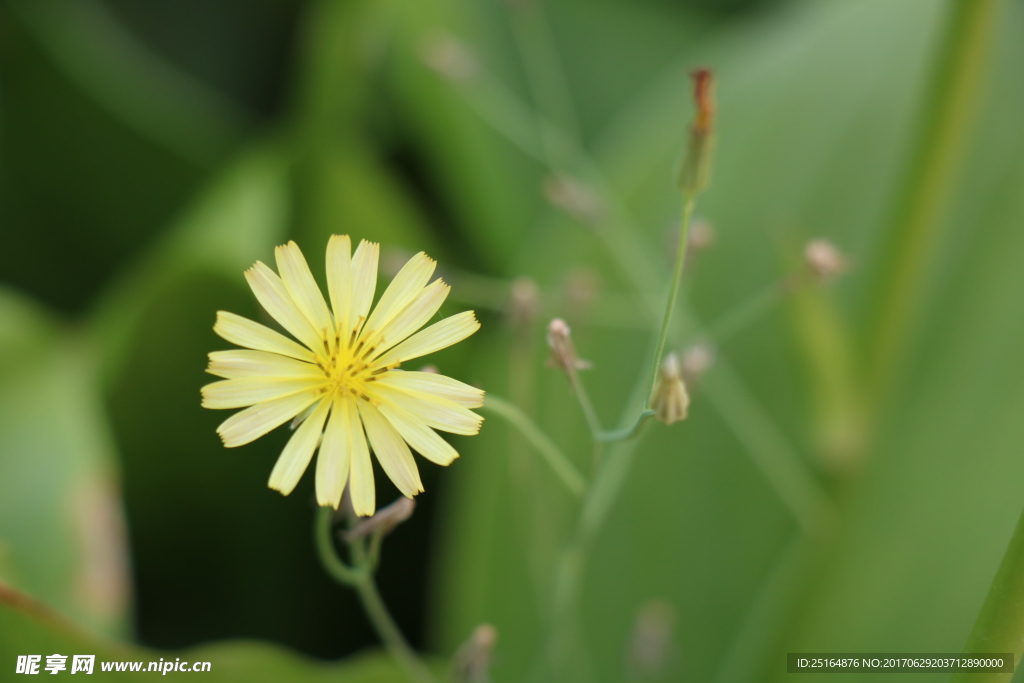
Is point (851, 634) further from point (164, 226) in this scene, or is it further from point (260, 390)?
point (164, 226)

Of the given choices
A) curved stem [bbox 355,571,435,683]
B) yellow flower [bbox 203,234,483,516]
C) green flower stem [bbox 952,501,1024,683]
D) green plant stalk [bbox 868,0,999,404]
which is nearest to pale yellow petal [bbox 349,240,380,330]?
yellow flower [bbox 203,234,483,516]

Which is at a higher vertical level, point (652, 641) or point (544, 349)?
point (544, 349)

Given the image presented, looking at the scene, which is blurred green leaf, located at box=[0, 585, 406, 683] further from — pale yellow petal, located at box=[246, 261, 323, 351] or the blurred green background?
pale yellow petal, located at box=[246, 261, 323, 351]

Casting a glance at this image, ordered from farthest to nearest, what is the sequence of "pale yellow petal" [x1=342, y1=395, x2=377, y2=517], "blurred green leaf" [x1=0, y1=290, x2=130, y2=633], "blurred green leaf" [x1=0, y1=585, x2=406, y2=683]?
"blurred green leaf" [x1=0, y1=290, x2=130, y2=633]
"blurred green leaf" [x1=0, y1=585, x2=406, y2=683]
"pale yellow petal" [x1=342, y1=395, x2=377, y2=517]

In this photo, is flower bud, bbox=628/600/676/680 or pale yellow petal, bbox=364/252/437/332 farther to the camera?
flower bud, bbox=628/600/676/680

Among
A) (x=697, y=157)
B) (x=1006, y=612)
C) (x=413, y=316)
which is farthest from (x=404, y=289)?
(x=1006, y=612)

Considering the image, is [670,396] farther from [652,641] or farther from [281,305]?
[652,641]
